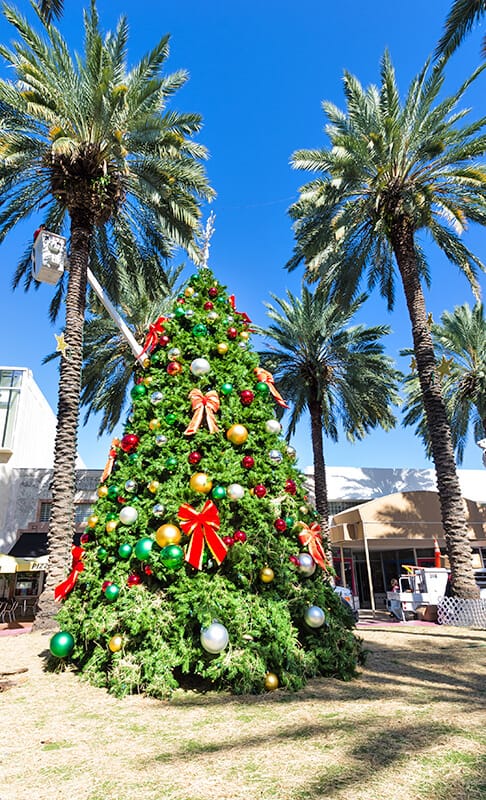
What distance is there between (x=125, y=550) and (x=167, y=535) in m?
0.59

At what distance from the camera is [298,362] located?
17.7 metres

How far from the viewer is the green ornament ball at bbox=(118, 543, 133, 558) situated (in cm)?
507

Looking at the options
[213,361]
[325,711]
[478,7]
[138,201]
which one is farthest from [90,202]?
[325,711]

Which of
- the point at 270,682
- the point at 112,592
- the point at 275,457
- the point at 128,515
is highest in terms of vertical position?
the point at 275,457

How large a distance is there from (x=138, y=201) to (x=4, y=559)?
10.3 meters

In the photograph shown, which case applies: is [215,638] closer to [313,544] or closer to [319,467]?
[313,544]

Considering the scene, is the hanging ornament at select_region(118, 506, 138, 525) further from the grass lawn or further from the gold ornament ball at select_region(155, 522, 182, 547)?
the grass lawn

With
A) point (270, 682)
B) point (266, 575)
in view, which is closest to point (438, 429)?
point (266, 575)

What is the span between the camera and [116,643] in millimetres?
4605

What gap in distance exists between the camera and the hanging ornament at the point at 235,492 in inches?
201

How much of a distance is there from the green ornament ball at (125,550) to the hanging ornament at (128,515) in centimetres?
24

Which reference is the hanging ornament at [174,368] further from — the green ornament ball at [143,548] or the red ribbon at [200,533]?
the green ornament ball at [143,548]

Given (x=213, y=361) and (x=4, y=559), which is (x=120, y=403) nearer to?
(x=4, y=559)

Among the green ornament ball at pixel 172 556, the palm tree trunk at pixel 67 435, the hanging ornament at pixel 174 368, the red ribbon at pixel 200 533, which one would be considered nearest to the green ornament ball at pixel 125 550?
the green ornament ball at pixel 172 556
